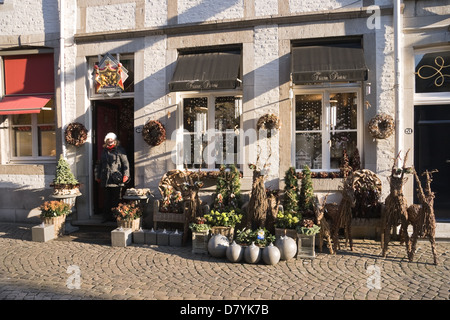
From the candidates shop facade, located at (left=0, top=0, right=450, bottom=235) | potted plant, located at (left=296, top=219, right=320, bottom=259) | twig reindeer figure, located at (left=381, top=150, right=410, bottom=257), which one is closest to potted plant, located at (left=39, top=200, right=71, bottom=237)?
shop facade, located at (left=0, top=0, right=450, bottom=235)

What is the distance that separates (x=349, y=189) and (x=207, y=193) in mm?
2926

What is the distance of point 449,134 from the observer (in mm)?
6641

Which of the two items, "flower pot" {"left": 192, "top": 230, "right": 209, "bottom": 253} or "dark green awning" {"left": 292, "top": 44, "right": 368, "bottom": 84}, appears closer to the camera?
"flower pot" {"left": 192, "top": 230, "right": 209, "bottom": 253}

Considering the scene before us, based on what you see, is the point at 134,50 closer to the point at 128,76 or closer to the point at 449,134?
the point at 128,76

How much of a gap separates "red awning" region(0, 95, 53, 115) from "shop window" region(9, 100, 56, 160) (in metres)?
0.34

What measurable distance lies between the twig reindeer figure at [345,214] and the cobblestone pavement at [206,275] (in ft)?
0.84

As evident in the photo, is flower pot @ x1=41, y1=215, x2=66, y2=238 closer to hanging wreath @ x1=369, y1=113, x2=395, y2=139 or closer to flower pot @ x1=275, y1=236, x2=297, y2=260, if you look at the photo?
flower pot @ x1=275, y1=236, x2=297, y2=260

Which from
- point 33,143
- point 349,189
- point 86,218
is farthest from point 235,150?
point 33,143

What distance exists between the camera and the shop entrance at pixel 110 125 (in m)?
8.28

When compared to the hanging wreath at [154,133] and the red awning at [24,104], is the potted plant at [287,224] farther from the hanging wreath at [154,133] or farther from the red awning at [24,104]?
the red awning at [24,104]

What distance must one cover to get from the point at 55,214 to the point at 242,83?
15.1 ft

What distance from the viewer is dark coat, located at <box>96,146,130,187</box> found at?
739 centimetres

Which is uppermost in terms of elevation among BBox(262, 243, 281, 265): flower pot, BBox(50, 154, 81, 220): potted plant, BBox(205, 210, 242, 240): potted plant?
BBox(50, 154, 81, 220): potted plant

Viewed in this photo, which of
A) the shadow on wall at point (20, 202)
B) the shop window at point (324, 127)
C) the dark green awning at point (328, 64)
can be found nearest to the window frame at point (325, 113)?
the shop window at point (324, 127)
